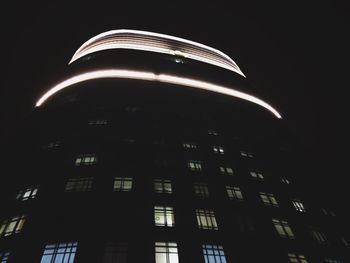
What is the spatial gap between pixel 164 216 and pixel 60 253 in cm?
870

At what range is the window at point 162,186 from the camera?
24.4 meters

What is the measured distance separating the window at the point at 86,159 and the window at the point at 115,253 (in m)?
10.3

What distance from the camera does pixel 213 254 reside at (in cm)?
1980

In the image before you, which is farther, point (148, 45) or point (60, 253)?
point (148, 45)

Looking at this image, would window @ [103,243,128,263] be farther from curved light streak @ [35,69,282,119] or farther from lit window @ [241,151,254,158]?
curved light streak @ [35,69,282,119]

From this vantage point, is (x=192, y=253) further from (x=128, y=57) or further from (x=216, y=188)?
(x=128, y=57)

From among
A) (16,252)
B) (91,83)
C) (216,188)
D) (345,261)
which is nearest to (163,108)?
(91,83)

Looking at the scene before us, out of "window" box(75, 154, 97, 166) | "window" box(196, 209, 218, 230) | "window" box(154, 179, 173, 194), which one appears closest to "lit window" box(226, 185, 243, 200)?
"window" box(196, 209, 218, 230)

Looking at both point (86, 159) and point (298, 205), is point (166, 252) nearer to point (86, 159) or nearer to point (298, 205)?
point (86, 159)

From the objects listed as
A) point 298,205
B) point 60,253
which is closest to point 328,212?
point 298,205

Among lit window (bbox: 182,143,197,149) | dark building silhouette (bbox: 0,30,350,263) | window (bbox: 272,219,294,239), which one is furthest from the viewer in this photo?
lit window (bbox: 182,143,197,149)

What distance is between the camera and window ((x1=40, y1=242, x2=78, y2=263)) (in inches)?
711

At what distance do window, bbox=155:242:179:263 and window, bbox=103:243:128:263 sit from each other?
2.50m

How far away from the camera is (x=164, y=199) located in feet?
76.3
